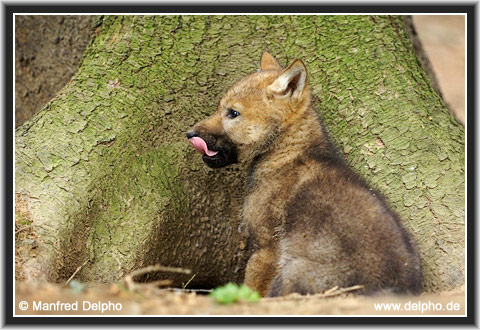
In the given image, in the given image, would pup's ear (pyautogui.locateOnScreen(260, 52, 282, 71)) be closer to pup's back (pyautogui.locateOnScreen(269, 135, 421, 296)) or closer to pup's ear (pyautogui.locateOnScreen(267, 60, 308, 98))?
pup's ear (pyautogui.locateOnScreen(267, 60, 308, 98))

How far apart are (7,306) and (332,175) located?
2858mm

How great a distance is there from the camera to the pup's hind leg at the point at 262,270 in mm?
5391

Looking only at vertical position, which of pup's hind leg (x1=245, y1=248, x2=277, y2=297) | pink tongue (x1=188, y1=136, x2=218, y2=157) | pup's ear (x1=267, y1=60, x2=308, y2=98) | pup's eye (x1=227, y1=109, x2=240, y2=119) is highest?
pup's ear (x1=267, y1=60, x2=308, y2=98)

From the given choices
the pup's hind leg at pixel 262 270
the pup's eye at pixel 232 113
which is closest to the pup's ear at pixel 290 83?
the pup's eye at pixel 232 113

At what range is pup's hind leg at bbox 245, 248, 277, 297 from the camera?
17.7ft

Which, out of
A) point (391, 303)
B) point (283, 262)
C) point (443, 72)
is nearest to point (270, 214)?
point (283, 262)

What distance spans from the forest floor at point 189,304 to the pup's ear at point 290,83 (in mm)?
2011

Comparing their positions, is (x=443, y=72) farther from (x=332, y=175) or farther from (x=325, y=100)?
(x=332, y=175)

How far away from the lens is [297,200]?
17.5 ft

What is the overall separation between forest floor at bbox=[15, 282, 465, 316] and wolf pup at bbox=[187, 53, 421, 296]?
0.18m

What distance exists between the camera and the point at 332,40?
22.1ft

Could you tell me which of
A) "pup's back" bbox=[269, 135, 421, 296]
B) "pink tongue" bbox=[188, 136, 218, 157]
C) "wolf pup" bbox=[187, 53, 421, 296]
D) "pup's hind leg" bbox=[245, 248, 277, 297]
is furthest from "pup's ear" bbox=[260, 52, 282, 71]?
"pup's hind leg" bbox=[245, 248, 277, 297]

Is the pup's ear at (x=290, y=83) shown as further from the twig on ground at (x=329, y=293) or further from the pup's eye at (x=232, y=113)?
the twig on ground at (x=329, y=293)

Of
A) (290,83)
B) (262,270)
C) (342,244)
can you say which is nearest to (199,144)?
(290,83)
